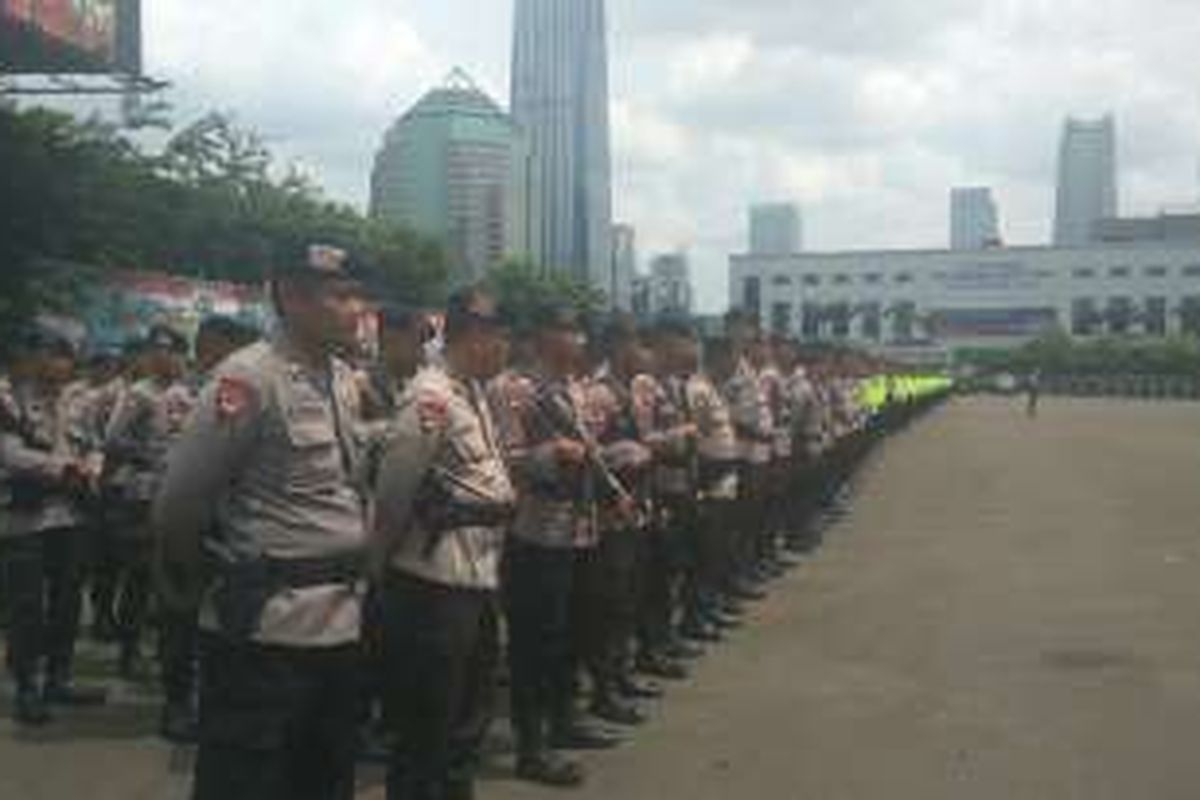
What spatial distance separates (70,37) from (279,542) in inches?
1277

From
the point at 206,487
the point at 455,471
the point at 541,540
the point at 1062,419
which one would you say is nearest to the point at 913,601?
the point at 541,540

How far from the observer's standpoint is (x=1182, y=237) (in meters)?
155

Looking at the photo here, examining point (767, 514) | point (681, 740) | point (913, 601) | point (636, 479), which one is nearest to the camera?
point (681, 740)

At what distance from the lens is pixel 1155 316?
5428 inches

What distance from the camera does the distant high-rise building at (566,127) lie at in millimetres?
44375

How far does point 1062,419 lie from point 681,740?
173ft

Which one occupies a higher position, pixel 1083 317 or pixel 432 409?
pixel 1083 317

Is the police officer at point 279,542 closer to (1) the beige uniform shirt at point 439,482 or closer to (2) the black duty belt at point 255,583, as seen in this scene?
(2) the black duty belt at point 255,583

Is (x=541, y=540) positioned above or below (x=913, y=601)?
above

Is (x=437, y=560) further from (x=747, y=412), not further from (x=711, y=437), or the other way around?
(x=747, y=412)

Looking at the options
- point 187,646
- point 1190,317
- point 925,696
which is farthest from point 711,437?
point 1190,317

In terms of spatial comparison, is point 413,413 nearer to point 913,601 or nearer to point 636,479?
point 636,479

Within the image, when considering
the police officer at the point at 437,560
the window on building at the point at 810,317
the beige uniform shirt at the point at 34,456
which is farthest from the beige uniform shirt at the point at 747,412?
the window on building at the point at 810,317

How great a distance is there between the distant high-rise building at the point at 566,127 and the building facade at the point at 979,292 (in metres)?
71.9
